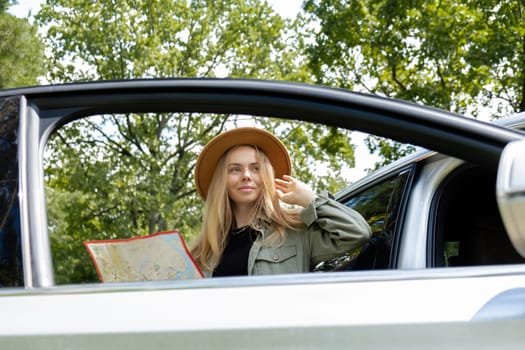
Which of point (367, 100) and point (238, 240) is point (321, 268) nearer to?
point (238, 240)

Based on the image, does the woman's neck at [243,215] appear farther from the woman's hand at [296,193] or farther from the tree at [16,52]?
the tree at [16,52]

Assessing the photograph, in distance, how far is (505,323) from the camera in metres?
1.34

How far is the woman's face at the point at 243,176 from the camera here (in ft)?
9.25

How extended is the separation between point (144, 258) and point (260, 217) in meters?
0.89

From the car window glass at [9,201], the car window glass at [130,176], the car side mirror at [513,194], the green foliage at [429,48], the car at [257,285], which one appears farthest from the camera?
the car window glass at [130,176]

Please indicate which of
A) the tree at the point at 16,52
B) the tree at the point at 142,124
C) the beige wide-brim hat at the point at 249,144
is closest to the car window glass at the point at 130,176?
the tree at the point at 142,124

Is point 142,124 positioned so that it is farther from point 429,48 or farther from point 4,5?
point 429,48

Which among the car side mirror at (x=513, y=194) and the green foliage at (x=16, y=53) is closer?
the car side mirror at (x=513, y=194)

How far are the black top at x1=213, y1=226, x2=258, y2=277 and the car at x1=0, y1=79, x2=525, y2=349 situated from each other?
105 cm

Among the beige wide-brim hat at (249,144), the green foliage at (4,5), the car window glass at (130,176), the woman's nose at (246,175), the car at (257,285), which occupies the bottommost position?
the car at (257,285)

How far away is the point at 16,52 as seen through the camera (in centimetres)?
2017

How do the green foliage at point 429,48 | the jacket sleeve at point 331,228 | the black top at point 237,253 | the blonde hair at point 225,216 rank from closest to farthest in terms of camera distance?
the jacket sleeve at point 331,228
the black top at point 237,253
the blonde hair at point 225,216
the green foliage at point 429,48

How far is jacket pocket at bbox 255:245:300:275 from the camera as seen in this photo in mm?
2506

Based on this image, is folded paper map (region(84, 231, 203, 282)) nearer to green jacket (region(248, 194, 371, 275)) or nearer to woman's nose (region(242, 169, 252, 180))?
green jacket (region(248, 194, 371, 275))
